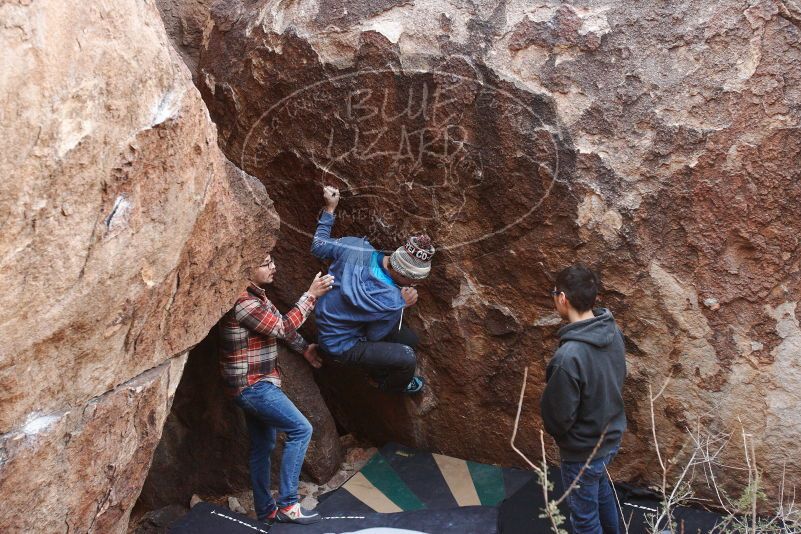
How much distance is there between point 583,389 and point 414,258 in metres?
0.99

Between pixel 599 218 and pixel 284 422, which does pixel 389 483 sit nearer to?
pixel 284 422

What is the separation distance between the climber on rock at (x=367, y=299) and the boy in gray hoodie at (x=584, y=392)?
0.83 metres

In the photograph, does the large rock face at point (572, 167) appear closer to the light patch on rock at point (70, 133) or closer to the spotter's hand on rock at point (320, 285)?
the spotter's hand on rock at point (320, 285)

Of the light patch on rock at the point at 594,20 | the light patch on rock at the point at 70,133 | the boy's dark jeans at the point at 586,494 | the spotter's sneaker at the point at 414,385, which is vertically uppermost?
the light patch on rock at the point at 594,20

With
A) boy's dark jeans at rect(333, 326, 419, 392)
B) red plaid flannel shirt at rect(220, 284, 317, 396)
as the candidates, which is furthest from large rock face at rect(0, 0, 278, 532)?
boy's dark jeans at rect(333, 326, 419, 392)

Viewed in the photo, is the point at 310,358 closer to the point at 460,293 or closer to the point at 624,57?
the point at 460,293

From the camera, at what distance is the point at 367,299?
137 inches

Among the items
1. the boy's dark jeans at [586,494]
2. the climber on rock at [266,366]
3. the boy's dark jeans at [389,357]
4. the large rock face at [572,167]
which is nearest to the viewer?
the boy's dark jeans at [586,494]

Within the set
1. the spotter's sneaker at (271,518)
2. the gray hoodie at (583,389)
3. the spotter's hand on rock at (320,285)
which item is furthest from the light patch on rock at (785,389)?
the spotter's sneaker at (271,518)

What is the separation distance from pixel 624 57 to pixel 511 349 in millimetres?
1280

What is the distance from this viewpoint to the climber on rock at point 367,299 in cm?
348

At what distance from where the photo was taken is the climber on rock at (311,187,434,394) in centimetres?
348

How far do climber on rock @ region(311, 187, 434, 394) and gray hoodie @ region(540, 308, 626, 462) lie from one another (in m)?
0.88

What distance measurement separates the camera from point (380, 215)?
12.1 feet
